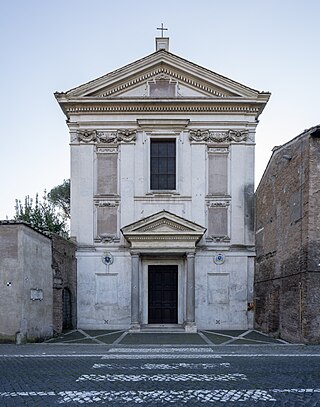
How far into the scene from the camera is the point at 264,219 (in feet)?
73.7

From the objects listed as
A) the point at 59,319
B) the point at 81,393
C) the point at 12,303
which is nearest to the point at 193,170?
the point at 59,319

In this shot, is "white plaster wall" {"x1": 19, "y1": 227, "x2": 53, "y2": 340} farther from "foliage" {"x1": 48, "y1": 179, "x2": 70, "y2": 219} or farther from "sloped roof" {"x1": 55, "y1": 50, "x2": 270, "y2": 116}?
"foliage" {"x1": 48, "y1": 179, "x2": 70, "y2": 219}

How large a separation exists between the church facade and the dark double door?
0.04 meters

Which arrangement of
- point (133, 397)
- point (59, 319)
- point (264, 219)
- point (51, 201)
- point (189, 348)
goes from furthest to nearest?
point (51, 201), point (264, 219), point (59, 319), point (189, 348), point (133, 397)

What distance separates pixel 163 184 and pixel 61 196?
26.7 m

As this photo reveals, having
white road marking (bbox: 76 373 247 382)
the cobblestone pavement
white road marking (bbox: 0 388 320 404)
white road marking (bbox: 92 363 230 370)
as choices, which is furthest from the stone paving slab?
white road marking (bbox: 0 388 320 404)

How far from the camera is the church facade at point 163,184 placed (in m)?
22.7

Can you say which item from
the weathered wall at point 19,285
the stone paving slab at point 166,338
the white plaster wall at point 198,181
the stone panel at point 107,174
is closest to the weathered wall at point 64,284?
the stone paving slab at point 166,338

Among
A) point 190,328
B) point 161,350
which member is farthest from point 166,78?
point 161,350

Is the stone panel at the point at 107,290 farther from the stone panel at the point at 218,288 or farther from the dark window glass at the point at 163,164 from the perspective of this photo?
the dark window glass at the point at 163,164

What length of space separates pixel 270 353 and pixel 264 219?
8.77m

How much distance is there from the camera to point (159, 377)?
32.6ft

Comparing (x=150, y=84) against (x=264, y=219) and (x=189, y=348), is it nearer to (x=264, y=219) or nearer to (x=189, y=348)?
(x=264, y=219)

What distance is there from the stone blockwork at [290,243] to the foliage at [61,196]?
1095 inches
